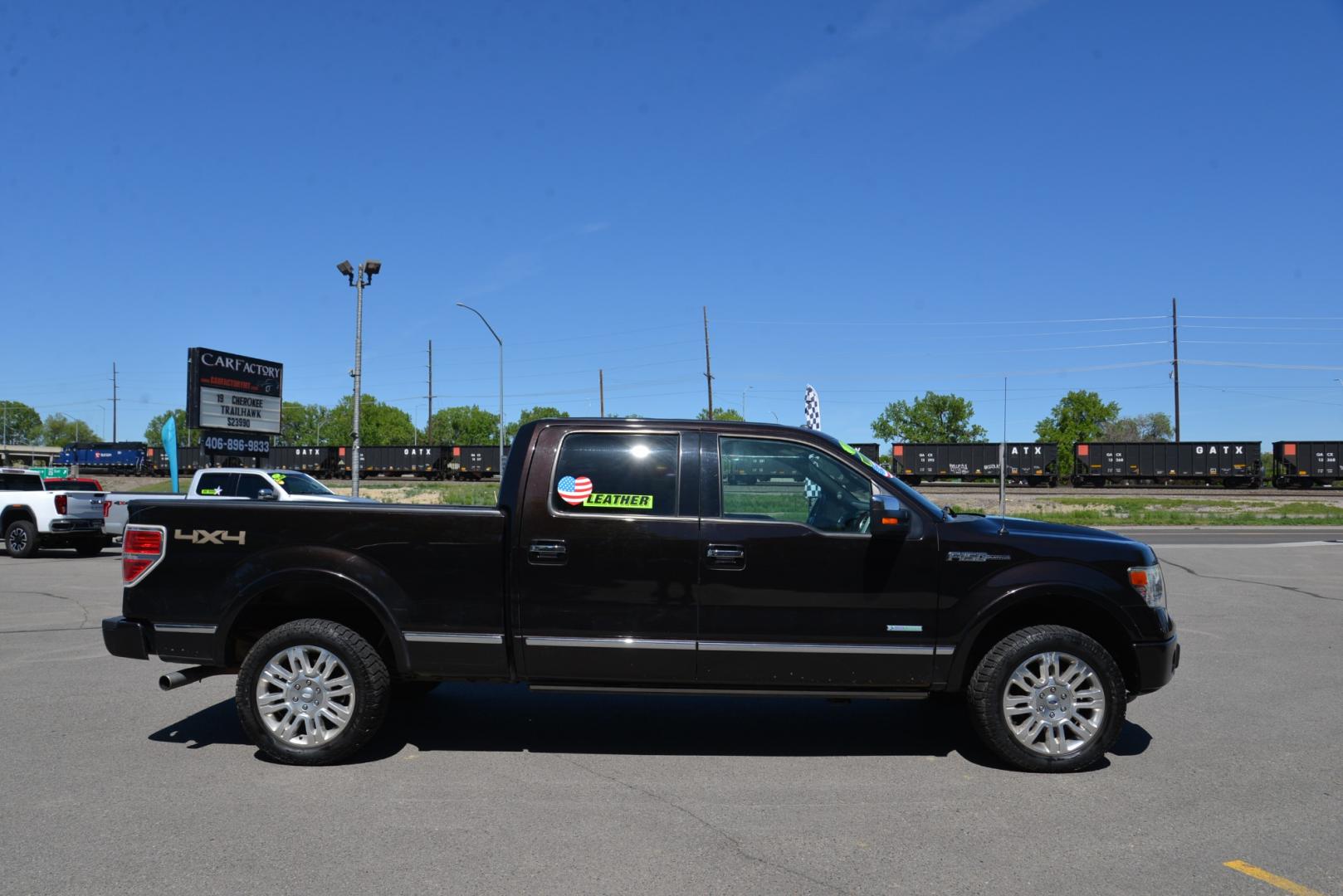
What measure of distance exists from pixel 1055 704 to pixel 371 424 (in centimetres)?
14513

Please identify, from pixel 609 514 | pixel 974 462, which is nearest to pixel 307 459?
pixel 974 462

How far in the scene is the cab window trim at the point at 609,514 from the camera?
5.25 metres

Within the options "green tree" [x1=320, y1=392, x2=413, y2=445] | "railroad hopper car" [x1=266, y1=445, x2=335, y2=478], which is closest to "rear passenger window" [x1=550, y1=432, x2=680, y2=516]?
"railroad hopper car" [x1=266, y1=445, x2=335, y2=478]

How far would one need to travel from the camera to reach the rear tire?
1808 cm

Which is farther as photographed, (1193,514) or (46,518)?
(1193,514)

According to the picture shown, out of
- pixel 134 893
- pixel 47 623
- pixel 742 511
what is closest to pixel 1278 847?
pixel 742 511

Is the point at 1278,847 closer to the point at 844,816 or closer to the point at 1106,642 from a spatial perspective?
the point at 1106,642

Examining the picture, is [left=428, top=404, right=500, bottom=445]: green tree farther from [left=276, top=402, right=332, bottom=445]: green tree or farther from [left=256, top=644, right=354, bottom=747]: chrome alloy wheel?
[left=256, top=644, right=354, bottom=747]: chrome alloy wheel

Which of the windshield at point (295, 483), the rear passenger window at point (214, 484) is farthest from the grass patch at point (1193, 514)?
the rear passenger window at point (214, 484)

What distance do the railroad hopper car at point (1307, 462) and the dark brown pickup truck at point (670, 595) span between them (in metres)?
55.3

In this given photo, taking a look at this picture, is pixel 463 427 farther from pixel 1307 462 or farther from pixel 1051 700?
pixel 1051 700

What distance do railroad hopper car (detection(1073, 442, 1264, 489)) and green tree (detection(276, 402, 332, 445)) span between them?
124138mm

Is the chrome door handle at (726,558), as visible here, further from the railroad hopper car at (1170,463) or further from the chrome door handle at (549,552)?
the railroad hopper car at (1170,463)

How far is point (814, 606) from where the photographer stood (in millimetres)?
5160
